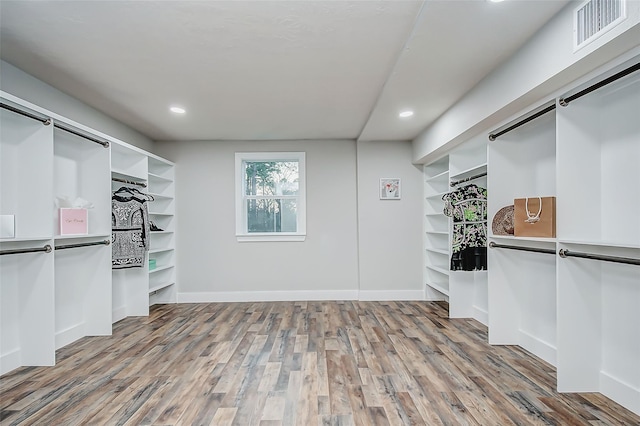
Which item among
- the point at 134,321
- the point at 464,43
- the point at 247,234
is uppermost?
the point at 464,43

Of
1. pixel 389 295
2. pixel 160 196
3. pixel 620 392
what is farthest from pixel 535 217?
pixel 160 196

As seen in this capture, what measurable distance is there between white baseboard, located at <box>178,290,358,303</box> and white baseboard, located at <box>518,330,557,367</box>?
2.69m

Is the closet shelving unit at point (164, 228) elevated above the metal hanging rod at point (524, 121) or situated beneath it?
situated beneath

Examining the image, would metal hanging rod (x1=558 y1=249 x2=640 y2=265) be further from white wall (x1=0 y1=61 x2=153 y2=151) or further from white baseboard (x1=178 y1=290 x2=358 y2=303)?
white wall (x1=0 y1=61 x2=153 y2=151)

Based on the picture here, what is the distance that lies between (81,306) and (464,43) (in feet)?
14.1

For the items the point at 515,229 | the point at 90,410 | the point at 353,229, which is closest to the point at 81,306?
the point at 90,410

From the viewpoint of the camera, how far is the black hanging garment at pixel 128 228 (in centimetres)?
437

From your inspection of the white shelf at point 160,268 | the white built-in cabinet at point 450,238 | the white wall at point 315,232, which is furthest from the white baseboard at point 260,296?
the white built-in cabinet at point 450,238

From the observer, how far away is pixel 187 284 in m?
6.00

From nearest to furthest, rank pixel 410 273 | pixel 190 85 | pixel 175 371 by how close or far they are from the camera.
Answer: pixel 175 371 < pixel 190 85 < pixel 410 273

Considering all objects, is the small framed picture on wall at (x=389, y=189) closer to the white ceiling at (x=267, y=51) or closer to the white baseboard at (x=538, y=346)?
the white ceiling at (x=267, y=51)

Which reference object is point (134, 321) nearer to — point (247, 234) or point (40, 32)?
point (247, 234)

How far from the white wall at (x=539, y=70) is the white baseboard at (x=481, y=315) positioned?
1964 millimetres

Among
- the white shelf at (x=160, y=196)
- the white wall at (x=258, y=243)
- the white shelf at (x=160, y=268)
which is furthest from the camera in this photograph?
the white wall at (x=258, y=243)
